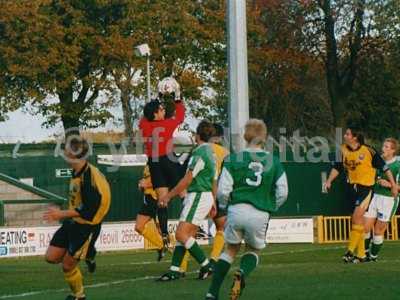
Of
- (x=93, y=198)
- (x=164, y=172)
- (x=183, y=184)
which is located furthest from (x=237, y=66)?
(x=93, y=198)

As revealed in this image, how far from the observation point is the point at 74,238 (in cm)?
1183

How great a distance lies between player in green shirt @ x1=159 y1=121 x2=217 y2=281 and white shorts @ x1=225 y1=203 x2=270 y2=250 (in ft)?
7.42

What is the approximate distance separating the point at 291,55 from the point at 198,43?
485 cm

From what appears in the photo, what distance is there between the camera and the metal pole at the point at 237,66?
2106cm

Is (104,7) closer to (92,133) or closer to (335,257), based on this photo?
(92,133)

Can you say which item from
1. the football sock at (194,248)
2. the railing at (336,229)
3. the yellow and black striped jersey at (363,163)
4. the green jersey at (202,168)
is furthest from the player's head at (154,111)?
the railing at (336,229)

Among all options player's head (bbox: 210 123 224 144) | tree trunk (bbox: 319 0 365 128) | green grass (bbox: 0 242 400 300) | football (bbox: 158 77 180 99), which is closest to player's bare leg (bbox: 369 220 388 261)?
green grass (bbox: 0 242 400 300)

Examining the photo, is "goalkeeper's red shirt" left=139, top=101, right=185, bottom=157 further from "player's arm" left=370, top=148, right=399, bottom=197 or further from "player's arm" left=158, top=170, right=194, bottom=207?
"player's arm" left=370, top=148, right=399, bottom=197

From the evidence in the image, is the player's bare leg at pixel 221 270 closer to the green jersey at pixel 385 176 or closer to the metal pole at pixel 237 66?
the green jersey at pixel 385 176

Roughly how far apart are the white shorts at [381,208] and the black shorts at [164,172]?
3802 mm

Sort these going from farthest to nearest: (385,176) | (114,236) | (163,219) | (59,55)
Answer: (59,55), (114,236), (385,176), (163,219)

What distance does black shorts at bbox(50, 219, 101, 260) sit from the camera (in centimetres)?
1180

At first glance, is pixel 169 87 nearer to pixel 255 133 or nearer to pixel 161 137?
pixel 161 137

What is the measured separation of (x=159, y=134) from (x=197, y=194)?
1.88m
